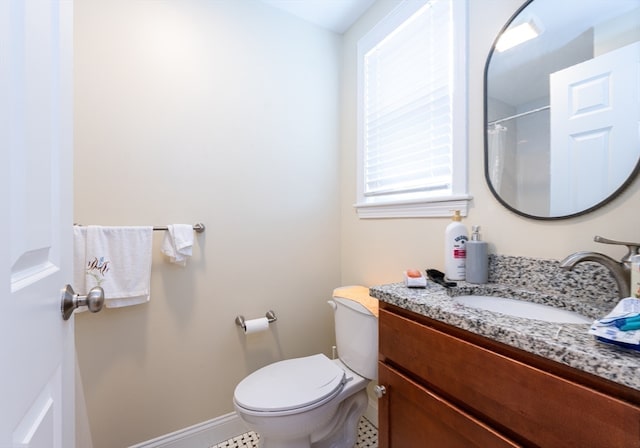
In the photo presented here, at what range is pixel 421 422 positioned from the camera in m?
0.77

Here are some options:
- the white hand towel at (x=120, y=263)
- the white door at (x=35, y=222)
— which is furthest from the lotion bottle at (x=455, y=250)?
the white hand towel at (x=120, y=263)

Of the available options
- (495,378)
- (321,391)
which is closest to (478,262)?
(495,378)

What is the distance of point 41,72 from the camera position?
47 centimetres

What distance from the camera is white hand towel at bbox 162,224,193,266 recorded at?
127 cm

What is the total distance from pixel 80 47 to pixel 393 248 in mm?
1717

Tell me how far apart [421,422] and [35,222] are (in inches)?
40.1

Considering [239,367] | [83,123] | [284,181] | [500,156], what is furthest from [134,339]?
[500,156]

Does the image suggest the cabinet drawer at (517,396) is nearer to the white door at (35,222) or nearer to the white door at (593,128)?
the white door at (593,128)

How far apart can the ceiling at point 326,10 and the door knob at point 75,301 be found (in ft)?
5.76

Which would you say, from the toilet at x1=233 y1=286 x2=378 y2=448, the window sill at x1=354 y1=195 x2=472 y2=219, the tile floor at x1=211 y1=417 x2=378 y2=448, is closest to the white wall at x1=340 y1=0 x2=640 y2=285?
the window sill at x1=354 y1=195 x2=472 y2=219

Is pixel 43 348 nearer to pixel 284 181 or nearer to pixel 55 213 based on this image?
pixel 55 213

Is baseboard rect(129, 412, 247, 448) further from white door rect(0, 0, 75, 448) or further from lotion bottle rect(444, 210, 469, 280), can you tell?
lotion bottle rect(444, 210, 469, 280)

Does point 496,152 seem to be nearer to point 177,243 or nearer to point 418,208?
point 418,208

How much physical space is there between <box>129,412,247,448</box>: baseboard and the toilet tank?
73 cm
